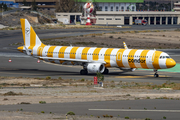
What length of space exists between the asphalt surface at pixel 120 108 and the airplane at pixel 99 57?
21.2 metres

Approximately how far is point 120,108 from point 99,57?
2885cm

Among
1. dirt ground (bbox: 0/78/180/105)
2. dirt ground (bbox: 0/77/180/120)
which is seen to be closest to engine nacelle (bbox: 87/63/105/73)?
dirt ground (bbox: 0/77/180/120)

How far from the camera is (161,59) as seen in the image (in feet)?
157

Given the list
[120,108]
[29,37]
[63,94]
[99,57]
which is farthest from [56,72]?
[120,108]

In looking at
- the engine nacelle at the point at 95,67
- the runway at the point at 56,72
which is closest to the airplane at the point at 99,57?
the engine nacelle at the point at 95,67

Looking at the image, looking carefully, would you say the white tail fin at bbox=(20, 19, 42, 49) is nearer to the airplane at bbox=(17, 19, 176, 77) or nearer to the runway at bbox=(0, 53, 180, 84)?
the airplane at bbox=(17, 19, 176, 77)

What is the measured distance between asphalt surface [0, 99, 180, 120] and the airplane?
21202mm

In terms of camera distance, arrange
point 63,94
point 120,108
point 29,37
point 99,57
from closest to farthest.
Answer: point 120,108, point 63,94, point 99,57, point 29,37

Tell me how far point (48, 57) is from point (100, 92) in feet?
77.0

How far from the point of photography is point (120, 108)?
24.8 metres

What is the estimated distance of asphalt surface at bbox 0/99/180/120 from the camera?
22.5 m

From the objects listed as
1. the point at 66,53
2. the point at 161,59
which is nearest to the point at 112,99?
the point at 161,59

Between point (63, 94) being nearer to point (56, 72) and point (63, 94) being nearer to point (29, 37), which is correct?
point (56, 72)

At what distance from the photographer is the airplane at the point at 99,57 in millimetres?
48750
